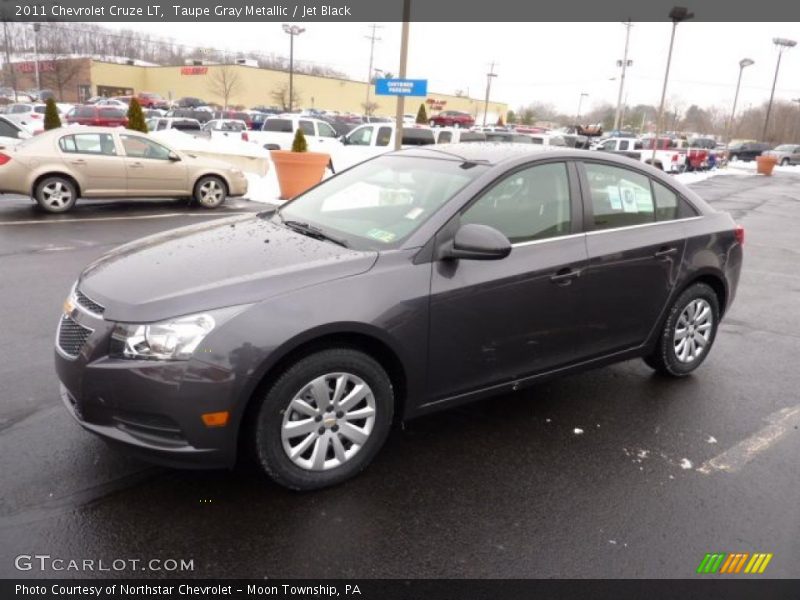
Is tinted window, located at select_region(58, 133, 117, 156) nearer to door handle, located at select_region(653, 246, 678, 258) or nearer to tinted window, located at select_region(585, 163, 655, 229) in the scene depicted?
tinted window, located at select_region(585, 163, 655, 229)

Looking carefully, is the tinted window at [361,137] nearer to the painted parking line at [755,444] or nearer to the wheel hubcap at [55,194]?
the wheel hubcap at [55,194]

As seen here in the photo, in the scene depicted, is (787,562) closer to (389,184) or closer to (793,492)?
(793,492)

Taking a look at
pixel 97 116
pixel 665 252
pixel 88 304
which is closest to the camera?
pixel 88 304

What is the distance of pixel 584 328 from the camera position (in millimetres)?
4027

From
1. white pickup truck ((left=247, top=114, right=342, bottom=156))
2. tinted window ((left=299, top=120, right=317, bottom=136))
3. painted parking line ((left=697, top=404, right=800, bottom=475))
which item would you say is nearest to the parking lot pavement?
painted parking line ((left=697, top=404, right=800, bottom=475))

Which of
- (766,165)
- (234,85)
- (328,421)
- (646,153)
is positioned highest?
(234,85)

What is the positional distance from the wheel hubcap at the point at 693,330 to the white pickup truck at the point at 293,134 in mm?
16907

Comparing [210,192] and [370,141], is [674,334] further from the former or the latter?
[370,141]

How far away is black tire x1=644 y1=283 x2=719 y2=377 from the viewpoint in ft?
15.3

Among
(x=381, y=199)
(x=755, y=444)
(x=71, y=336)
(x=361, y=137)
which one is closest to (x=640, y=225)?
(x=755, y=444)

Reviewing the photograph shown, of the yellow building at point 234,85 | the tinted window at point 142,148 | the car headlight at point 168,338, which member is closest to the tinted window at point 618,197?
the car headlight at point 168,338

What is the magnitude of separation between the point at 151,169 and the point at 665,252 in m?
10.1

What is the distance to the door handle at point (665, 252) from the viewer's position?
438 centimetres

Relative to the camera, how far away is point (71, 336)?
315cm
